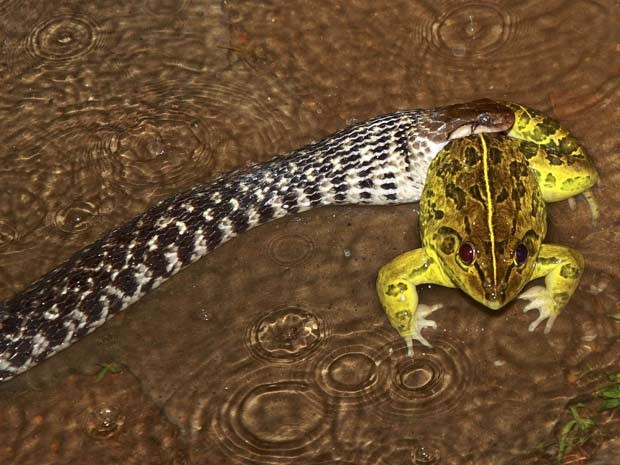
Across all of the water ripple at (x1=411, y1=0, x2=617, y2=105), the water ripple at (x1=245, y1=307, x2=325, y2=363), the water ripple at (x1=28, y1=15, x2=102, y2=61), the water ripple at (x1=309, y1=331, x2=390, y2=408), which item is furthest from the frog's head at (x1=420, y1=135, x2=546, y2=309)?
the water ripple at (x1=28, y1=15, x2=102, y2=61)

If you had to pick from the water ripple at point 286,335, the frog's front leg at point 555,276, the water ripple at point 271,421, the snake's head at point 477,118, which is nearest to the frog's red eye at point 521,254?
the frog's front leg at point 555,276

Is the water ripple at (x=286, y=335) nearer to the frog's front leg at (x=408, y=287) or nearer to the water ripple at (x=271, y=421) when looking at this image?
the water ripple at (x=271, y=421)

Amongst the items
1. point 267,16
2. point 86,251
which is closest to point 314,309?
point 86,251

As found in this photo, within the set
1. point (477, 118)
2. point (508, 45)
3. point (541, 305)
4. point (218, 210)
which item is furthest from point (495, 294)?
point (508, 45)

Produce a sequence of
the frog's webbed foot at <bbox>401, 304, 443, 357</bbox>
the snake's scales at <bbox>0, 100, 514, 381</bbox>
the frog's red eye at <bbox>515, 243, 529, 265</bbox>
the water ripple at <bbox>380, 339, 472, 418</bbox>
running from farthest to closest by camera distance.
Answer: the snake's scales at <bbox>0, 100, 514, 381</bbox> → the frog's webbed foot at <bbox>401, 304, 443, 357</bbox> → the water ripple at <bbox>380, 339, 472, 418</bbox> → the frog's red eye at <bbox>515, 243, 529, 265</bbox>

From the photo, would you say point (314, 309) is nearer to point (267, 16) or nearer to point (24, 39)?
point (267, 16)

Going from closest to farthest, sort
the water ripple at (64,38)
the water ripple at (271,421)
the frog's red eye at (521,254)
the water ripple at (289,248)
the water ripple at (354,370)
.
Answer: the frog's red eye at (521,254) < the water ripple at (271,421) < the water ripple at (354,370) < the water ripple at (289,248) < the water ripple at (64,38)

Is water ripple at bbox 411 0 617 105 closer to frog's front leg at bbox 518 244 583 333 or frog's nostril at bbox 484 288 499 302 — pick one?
frog's front leg at bbox 518 244 583 333
